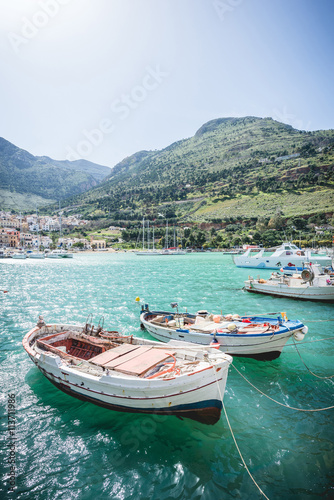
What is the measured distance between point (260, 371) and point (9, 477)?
31.9ft

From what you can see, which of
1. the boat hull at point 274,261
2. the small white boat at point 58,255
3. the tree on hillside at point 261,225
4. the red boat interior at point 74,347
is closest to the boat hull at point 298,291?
the red boat interior at point 74,347

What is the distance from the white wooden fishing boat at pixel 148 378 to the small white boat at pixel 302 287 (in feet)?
63.5

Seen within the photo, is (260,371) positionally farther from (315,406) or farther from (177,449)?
(177,449)

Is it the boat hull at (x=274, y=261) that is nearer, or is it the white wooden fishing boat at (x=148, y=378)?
the white wooden fishing boat at (x=148, y=378)

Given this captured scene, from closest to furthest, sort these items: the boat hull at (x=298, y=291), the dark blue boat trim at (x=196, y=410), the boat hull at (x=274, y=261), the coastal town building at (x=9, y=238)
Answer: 1. the dark blue boat trim at (x=196, y=410)
2. the boat hull at (x=298, y=291)
3. the boat hull at (x=274, y=261)
4. the coastal town building at (x=9, y=238)

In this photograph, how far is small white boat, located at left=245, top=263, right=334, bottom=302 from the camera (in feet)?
80.7

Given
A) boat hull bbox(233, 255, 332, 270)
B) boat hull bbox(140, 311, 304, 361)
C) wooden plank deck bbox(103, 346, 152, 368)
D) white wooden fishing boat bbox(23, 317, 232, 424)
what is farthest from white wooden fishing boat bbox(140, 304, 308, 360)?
boat hull bbox(233, 255, 332, 270)

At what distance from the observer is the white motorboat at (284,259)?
51.8 meters

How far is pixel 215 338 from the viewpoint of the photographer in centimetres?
1255

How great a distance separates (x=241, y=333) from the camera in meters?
12.7

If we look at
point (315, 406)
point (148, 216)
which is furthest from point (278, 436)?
point (148, 216)

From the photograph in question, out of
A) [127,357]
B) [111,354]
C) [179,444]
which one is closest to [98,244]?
[111,354]

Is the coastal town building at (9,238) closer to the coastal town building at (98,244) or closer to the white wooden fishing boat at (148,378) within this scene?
the coastal town building at (98,244)

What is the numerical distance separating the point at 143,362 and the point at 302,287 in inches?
836
